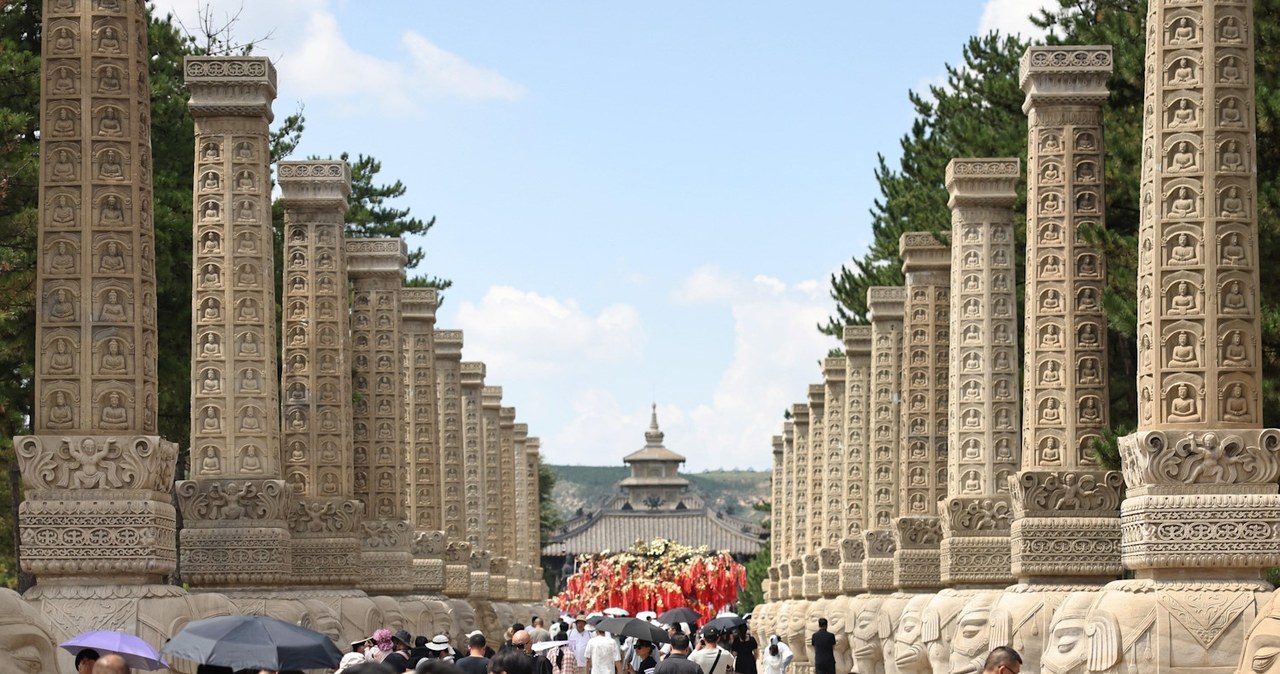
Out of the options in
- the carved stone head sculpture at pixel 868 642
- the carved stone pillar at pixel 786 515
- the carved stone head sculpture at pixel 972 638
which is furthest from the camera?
the carved stone pillar at pixel 786 515

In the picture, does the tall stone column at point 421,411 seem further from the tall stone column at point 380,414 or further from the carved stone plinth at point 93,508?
the carved stone plinth at point 93,508

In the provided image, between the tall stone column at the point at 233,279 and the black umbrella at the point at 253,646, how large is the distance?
9.52 m

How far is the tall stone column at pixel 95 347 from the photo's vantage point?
1466 cm

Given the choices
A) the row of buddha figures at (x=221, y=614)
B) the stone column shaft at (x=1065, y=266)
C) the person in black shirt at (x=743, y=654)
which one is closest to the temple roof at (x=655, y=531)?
the person in black shirt at (x=743, y=654)

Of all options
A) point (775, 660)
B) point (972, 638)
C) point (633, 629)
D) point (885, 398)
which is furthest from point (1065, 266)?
point (885, 398)

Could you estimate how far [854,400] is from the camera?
4000 cm

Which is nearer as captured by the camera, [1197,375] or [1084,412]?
[1197,375]

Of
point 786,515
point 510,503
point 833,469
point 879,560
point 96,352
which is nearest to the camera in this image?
point 96,352

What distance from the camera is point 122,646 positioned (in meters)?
12.2

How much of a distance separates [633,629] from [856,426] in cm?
1630

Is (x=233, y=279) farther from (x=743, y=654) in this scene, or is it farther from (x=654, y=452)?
(x=654, y=452)

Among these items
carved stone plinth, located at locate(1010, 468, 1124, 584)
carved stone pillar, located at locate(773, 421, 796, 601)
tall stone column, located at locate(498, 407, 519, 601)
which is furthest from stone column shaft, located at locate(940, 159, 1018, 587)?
tall stone column, located at locate(498, 407, 519, 601)

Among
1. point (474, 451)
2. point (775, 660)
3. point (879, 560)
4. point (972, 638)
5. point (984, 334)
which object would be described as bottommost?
point (775, 660)

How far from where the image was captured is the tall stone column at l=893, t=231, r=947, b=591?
2941cm
